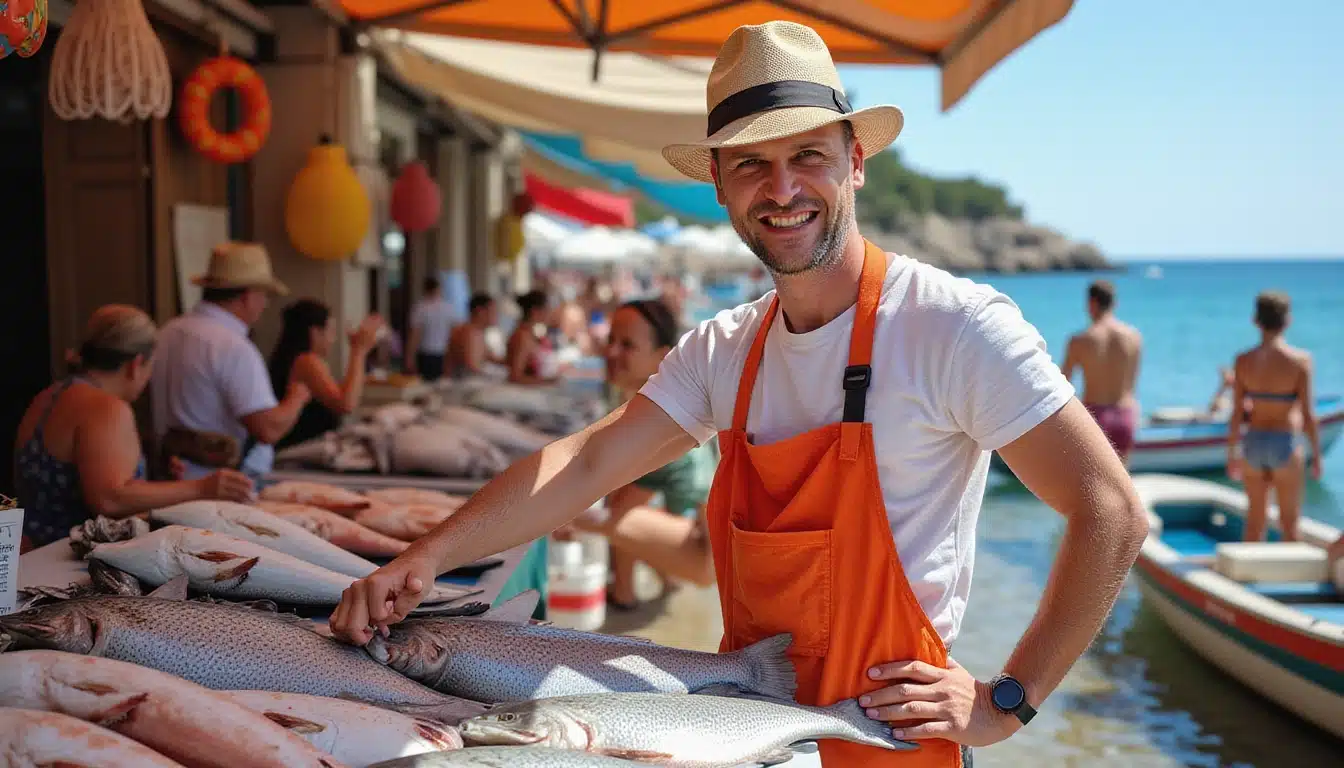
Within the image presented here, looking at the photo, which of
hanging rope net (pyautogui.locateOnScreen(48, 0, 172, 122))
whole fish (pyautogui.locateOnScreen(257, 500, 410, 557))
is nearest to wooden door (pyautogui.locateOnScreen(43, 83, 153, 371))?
hanging rope net (pyautogui.locateOnScreen(48, 0, 172, 122))

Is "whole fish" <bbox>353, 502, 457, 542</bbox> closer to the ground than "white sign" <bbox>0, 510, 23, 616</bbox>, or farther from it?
closer to the ground

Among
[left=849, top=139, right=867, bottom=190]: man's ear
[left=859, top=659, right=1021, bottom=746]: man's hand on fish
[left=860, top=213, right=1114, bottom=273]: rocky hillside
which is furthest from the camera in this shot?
[left=860, top=213, right=1114, bottom=273]: rocky hillside

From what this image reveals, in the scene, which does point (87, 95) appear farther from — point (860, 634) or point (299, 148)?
point (860, 634)

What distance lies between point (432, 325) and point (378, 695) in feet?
30.6

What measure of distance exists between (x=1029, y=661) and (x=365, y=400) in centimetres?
613

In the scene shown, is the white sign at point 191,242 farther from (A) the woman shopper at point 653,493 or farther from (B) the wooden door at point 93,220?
(A) the woman shopper at point 653,493

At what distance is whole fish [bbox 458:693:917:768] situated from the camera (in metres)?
1.64

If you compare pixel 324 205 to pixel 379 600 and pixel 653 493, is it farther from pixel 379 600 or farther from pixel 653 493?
pixel 379 600

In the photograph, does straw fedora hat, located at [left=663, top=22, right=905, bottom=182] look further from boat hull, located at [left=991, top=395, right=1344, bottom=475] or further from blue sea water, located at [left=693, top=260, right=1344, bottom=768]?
boat hull, located at [left=991, top=395, right=1344, bottom=475]

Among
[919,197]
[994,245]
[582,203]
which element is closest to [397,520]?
[582,203]

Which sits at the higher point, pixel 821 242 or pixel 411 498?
pixel 821 242

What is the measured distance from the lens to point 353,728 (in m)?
1.63

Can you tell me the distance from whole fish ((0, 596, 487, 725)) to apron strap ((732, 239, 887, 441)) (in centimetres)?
72

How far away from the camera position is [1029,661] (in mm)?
1854
